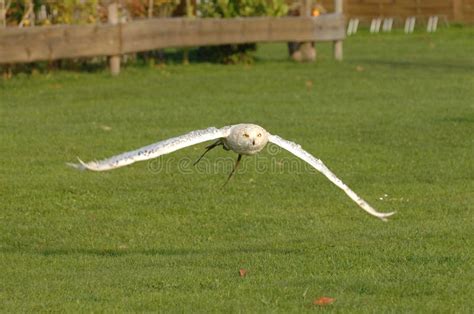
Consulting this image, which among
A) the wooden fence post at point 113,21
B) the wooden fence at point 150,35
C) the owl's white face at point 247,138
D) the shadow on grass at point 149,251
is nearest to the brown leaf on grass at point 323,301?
the owl's white face at point 247,138

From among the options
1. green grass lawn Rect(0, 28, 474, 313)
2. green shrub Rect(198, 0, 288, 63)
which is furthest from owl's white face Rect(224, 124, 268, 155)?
green shrub Rect(198, 0, 288, 63)

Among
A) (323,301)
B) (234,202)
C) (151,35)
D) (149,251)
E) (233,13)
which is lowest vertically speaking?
(233,13)

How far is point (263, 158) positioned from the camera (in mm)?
14602

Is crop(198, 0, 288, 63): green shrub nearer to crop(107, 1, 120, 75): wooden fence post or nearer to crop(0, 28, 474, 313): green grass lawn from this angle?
crop(0, 28, 474, 313): green grass lawn

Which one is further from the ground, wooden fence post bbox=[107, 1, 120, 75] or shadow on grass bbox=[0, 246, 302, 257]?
shadow on grass bbox=[0, 246, 302, 257]

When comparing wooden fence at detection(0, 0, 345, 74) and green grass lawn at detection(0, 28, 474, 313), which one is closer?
green grass lawn at detection(0, 28, 474, 313)

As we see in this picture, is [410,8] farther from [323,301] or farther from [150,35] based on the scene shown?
[323,301]

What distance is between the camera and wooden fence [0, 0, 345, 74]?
20.4m

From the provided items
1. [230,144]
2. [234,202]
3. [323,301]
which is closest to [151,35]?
[234,202]

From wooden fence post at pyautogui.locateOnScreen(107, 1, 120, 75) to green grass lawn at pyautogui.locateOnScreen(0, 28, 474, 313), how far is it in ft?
1.24

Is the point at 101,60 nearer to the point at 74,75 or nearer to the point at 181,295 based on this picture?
the point at 74,75

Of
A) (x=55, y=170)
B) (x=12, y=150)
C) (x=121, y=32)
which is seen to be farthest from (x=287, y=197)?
(x=121, y=32)

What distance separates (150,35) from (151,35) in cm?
4

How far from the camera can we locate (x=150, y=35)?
916 inches
